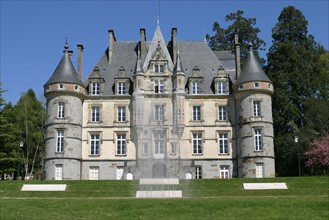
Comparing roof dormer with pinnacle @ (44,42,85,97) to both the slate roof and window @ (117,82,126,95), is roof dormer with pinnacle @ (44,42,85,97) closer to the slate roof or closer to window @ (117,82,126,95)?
the slate roof

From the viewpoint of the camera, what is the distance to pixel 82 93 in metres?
41.5

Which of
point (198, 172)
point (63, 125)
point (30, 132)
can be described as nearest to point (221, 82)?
point (198, 172)

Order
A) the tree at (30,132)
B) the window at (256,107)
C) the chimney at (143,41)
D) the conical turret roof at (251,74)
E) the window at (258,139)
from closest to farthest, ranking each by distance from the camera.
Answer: the window at (258,139) → the window at (256,107) → the conical turret roof at (251,74) → the chimney at (143,41) → the tree at (30,132)

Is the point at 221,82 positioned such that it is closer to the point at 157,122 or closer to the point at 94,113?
the point at 157,122

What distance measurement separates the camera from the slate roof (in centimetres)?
4375

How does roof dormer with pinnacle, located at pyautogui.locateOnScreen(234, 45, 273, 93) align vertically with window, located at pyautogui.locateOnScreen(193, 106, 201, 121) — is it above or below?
above

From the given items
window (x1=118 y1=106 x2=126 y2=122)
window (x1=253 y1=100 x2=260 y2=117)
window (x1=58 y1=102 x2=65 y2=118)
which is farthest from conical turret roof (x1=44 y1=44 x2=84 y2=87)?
window (x1=253 y1=100 x2=260 y2=117)

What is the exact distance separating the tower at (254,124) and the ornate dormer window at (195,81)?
331cm

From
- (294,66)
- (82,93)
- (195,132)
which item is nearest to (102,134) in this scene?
(82,93)

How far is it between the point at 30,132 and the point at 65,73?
15731 mm

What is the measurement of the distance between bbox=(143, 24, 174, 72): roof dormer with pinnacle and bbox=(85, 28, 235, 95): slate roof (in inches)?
3.8

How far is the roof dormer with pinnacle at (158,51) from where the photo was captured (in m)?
42.8

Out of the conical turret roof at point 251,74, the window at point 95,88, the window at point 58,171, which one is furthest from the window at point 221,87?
the window at point 58,171

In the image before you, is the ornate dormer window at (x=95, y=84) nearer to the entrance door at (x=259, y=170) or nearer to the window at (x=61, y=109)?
the window at (x=61, y=109)
